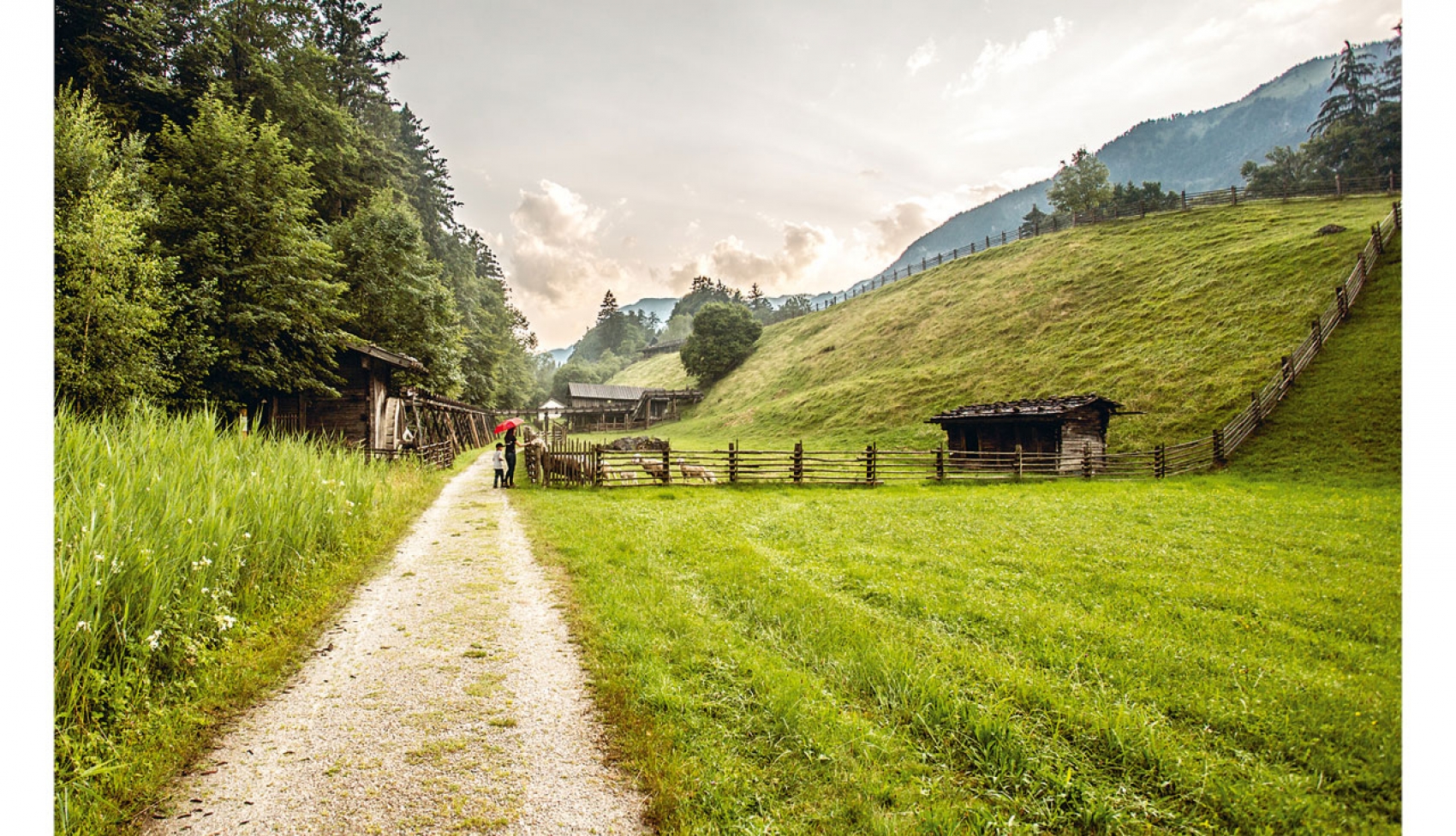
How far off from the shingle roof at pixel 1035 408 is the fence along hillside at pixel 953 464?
169cm

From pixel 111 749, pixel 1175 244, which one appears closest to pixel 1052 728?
pixel 111 749

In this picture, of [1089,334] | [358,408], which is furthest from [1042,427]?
[358,408]

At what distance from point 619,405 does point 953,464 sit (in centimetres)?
4905

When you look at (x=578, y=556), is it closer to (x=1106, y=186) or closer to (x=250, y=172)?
(x=250, y=172)

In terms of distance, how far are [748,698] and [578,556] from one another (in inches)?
189

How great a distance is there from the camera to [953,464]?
19203 millimetres

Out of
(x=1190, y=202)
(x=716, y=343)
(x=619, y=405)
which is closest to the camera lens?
(x=1190, y=202)

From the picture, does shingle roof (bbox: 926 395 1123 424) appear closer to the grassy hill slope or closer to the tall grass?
the grassy hill slope

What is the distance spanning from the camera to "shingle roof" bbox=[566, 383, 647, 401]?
2398 inches

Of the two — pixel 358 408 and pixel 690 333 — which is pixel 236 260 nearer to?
pixel 358 408

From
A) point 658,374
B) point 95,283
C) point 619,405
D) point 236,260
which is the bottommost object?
point 619,405

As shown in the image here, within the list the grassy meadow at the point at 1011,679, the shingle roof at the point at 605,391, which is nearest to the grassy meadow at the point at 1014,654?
the grassy meadow at the point at 1011,679

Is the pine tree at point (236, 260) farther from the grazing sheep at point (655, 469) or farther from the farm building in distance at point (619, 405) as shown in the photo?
the farm building in distance at point (619, 405)

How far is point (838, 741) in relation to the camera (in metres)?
3.28
